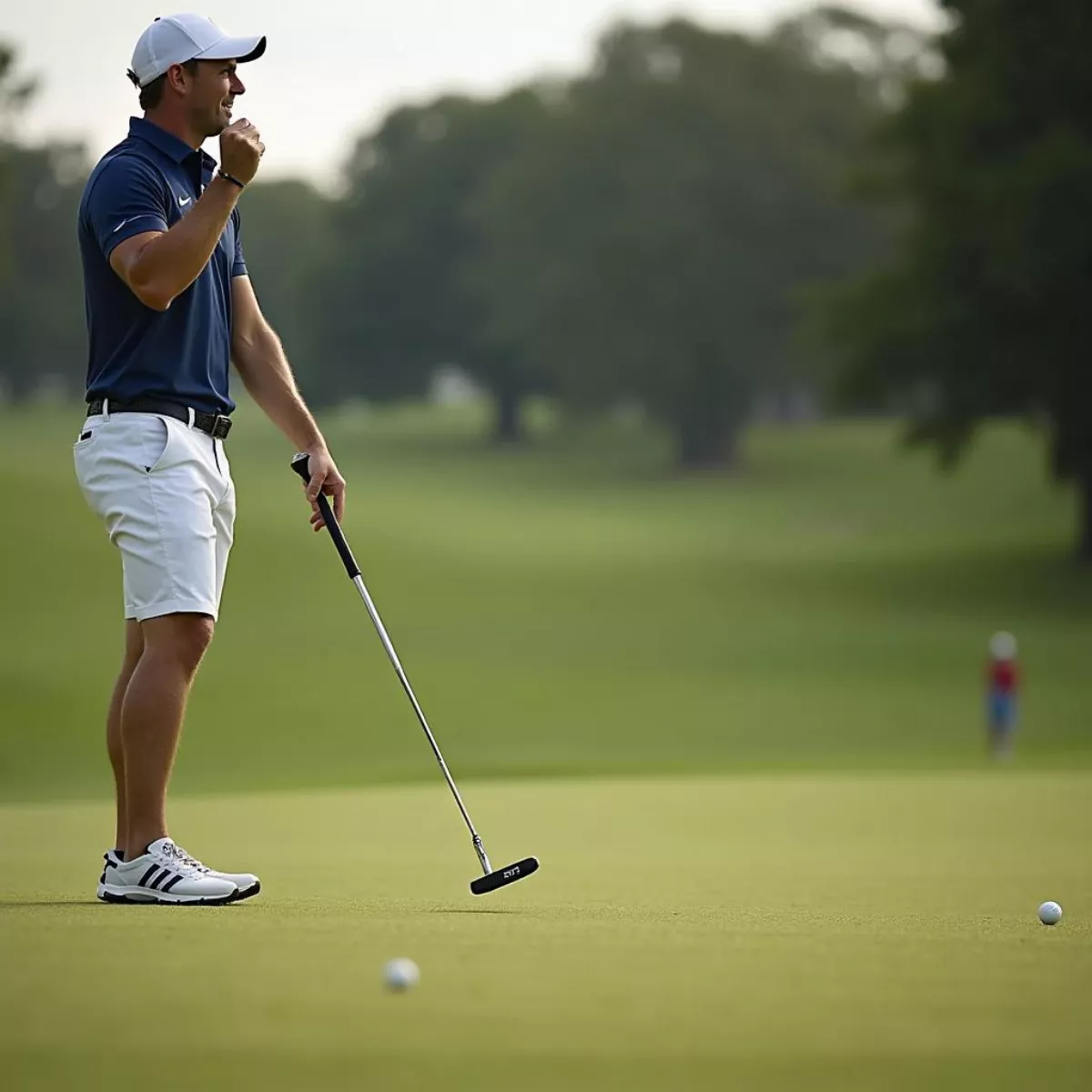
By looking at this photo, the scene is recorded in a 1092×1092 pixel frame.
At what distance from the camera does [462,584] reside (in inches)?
1313

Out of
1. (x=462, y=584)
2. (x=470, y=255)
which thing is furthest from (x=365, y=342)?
(x=462, y=584)

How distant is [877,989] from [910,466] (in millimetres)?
53983

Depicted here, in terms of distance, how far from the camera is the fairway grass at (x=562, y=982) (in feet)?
9.18

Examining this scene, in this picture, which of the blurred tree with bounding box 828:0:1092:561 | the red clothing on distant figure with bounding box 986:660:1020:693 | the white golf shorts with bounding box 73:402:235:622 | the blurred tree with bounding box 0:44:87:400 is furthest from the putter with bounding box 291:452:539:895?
the blurred tree with bounding box 0:44:87:400

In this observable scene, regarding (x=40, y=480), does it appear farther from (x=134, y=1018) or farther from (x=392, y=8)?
(x=134, y=1018)

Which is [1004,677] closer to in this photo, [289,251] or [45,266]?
[45,266]

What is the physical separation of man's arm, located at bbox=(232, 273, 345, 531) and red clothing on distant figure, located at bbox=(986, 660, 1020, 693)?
1443 cm

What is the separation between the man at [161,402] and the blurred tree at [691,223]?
162 feet

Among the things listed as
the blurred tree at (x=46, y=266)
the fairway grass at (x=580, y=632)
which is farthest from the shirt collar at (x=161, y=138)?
the blurred tree at (x=46, y=266)

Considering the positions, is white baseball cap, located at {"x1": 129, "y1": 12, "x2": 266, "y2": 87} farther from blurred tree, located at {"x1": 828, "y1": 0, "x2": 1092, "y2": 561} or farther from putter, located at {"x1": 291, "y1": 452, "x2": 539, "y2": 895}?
blurred tree, located at {"x1": 828, "y1": 0, "x2": 1092, "y2": 561}

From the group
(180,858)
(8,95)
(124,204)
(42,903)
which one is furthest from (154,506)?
(8,95)

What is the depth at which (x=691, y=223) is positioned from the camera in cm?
5484

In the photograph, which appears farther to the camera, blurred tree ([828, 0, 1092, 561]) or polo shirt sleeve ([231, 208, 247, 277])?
blurred tree ([828, 0, 1092, 561])

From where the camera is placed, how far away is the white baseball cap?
489cm
